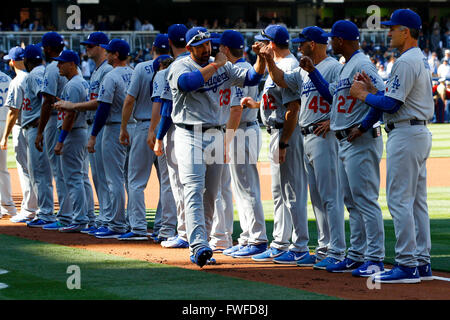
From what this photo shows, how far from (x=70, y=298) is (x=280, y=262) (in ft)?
7.87

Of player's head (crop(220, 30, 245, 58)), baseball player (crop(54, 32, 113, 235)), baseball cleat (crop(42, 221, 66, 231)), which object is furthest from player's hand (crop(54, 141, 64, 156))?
player's head (crop(220, 30, 245, 58))

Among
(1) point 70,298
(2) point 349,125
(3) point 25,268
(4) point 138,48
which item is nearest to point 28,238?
(3) point 25,268

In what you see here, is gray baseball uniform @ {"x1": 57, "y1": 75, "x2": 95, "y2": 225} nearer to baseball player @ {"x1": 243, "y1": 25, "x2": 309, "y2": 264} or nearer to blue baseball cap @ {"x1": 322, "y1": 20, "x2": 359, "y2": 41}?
baseball player @ {"x1": 243, "y1": 25, "x2": 309, "y2": 264}

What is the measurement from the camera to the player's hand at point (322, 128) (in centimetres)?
703

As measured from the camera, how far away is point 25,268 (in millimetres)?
7160

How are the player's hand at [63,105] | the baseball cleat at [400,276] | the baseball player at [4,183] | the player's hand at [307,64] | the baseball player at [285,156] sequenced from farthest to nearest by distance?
the baseball player at [4,183] < the player's hand at [63,105] < the baseball player at [285,156] < the player's hand at [307,64] < the baseball cleat at [400,276]

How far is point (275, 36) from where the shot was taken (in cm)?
746

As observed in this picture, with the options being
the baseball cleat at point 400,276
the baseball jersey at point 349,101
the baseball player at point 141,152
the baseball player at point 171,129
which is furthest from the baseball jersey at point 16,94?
the baseball cleat at point 400,276

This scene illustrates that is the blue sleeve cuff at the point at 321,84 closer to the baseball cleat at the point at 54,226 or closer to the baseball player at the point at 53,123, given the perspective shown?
the baseball player at the point at 53,123

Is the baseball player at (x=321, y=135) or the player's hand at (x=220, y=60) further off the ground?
the player's hand at (x=220, y=60)

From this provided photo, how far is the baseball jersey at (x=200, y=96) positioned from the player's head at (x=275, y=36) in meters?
0.39

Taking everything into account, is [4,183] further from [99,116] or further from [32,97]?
[99,116]

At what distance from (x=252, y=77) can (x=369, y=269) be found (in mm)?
2039
